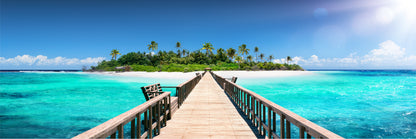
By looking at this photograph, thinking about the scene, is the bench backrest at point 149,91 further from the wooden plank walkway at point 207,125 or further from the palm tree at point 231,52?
the palm tree at point 231,52

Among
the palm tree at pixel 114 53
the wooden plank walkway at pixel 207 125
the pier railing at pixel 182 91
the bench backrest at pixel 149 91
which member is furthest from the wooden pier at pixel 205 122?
the palm tree at pixel 114 53

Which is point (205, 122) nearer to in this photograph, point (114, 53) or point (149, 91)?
point (149, 91)

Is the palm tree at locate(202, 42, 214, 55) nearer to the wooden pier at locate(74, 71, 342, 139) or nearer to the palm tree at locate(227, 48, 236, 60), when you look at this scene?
the palm tree at locate(227, 48, 236, 60)

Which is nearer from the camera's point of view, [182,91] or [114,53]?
[182,91]

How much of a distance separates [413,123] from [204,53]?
6227cm

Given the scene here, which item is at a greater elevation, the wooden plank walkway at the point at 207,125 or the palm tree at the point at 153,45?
the palm tree at the point at 153,45

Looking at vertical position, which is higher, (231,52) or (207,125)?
(231,52)

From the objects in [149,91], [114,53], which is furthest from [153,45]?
[149,91]

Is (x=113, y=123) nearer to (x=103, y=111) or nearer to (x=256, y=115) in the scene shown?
Result: (x=256, y=115)

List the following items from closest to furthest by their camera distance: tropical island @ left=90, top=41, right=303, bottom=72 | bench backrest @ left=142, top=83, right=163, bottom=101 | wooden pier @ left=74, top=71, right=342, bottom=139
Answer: wooden pier @ left=74, top=71, right=342, bottom=139, bench backrest @ left=142, top=83, right=163, bottom=101, tropical island @ left=90, top=41, right=303, bottom=72

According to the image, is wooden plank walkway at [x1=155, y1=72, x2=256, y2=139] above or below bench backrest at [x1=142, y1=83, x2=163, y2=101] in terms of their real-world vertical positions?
below

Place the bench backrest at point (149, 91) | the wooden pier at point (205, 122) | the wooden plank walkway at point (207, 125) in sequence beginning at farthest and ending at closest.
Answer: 1. the bench backrest at point (149, 91)
2. the wooden plank walkway at point (207, 125)
3. the wooden pier at point (205, 122)

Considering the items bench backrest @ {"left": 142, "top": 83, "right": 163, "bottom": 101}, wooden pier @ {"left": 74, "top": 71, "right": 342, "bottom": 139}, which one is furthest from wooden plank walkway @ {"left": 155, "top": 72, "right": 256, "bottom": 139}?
bench backrest @ {"left": 142, "top": 83, "right": 163, "bottom": 101}

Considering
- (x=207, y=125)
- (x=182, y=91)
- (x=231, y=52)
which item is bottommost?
(x=207, y=125)
